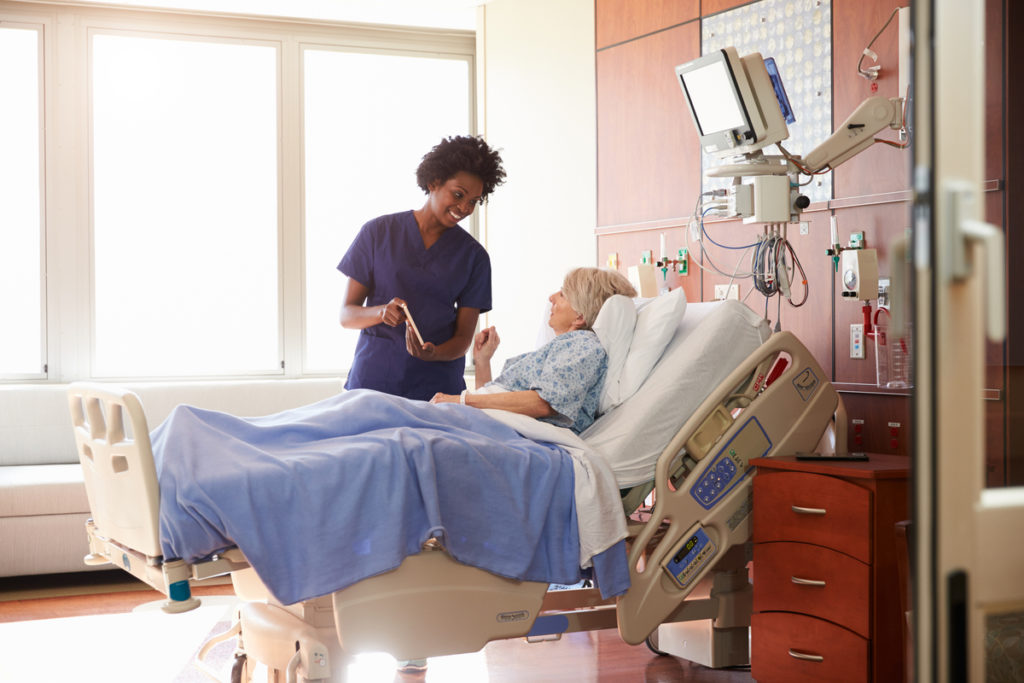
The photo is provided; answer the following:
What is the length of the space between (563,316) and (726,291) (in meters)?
1.03

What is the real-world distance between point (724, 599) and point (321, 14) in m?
3.69

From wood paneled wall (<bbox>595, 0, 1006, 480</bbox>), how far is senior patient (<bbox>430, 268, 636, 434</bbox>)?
0.79 m

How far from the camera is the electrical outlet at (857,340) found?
303cm

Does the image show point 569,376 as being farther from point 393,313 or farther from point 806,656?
point 806,656

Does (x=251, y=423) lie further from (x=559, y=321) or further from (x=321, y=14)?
(x=321, y=14)

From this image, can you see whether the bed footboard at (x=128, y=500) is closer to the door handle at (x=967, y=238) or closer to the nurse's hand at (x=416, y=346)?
the nurse's hand at (x=416, y=346)

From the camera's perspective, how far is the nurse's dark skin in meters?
2.91

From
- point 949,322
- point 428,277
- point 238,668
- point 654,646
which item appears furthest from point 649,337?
point 949,322

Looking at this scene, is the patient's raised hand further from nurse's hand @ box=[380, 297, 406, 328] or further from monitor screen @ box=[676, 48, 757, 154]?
monitor screen @ box=[676, 48, 757, 154]

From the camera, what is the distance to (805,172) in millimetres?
2818

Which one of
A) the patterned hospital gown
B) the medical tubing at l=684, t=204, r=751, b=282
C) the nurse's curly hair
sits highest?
Answer: the nurse's curly hair

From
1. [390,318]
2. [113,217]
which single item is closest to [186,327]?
[113,217]

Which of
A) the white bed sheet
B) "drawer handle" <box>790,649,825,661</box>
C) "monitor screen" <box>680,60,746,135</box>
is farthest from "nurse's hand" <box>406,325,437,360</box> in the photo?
"drawer handle" <box>790,649,825,661</box>

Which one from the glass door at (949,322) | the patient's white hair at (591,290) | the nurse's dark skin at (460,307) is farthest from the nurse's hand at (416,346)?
the glass door at (949,322)
